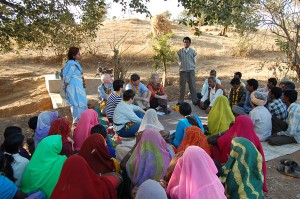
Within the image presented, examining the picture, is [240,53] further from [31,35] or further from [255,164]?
[255,164]

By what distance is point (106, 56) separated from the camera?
766 inches

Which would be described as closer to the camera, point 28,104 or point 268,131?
point 268,131

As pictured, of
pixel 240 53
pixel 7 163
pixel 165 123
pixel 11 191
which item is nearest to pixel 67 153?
pixel 7 163

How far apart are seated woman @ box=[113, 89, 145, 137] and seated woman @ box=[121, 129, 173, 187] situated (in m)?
2.38

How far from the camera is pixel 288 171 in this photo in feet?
15.9

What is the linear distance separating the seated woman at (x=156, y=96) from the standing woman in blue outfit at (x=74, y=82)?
202cm

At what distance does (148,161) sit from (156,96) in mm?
4598

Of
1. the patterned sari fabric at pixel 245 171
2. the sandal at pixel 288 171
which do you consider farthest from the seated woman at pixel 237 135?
the sandal at pixel 288 171

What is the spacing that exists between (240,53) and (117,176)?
57.4ft

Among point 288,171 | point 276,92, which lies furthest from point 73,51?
point 288,171

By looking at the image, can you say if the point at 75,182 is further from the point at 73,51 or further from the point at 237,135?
the point at 73,51

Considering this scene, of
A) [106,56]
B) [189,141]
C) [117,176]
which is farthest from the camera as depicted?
[106,56]

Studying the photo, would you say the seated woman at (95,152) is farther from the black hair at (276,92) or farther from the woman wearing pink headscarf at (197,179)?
the black hair at (276,92)

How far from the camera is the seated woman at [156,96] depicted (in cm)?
805
